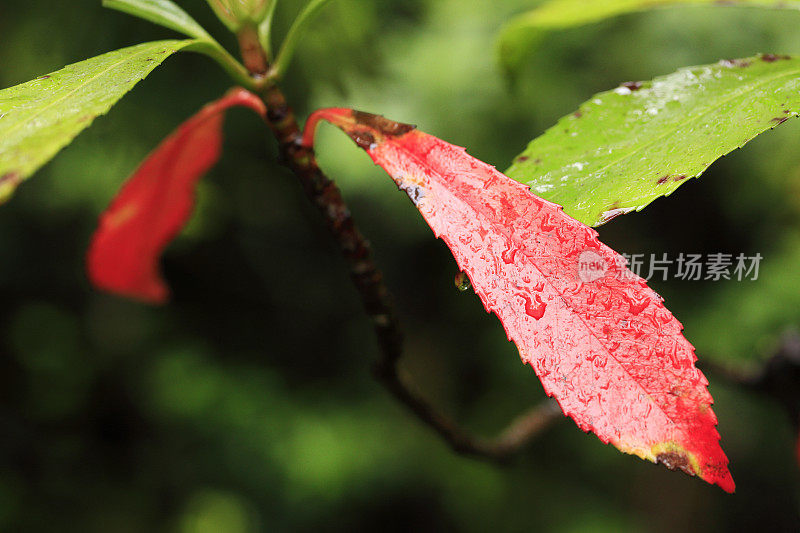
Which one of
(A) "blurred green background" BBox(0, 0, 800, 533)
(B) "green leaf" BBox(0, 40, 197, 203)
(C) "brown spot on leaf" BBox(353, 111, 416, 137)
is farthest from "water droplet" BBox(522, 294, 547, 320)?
(A) "blurred green background" BBox(0, 0, 800, 533)

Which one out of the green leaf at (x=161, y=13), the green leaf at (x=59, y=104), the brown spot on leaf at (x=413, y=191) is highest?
the green leaf at (x=161, y=13)

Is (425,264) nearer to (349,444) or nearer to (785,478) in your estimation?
(349,444)

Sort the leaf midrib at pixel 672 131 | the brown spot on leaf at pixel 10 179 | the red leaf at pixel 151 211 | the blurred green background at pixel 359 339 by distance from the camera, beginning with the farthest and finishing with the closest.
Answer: the blurred green background at pixel 359 339 < the red leaf at pixel 151 211 < the leaf midrib at pixel 672 131 < the brown spot on leaf at pixel 10 179

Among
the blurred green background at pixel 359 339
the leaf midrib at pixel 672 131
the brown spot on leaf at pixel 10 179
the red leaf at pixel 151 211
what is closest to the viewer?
the brown spot on leaf at pixel 10 179

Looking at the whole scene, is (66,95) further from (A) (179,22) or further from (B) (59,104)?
(A) (179,22)

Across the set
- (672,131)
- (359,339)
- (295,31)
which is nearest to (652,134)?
(672,131)

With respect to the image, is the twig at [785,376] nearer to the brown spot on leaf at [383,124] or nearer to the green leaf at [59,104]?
the brown spot on leaf at [383,124]

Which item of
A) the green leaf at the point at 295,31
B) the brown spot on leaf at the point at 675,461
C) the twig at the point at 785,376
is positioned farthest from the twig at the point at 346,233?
the twig at the point at 785,376
